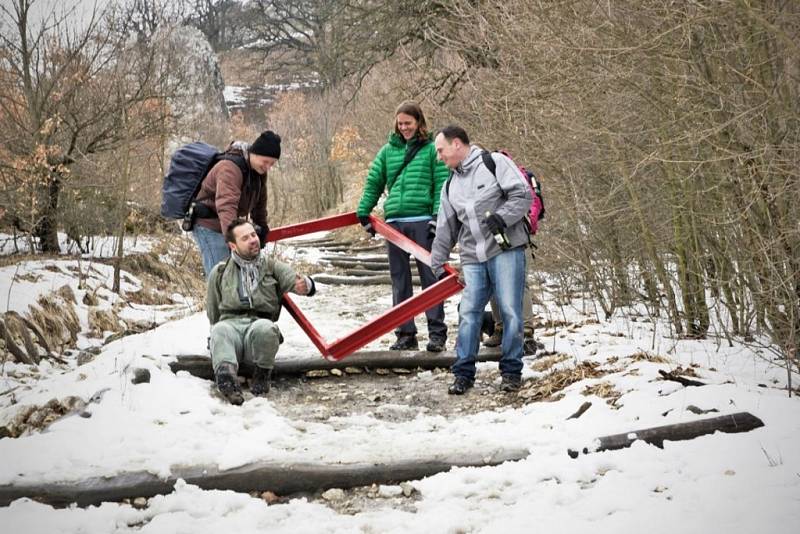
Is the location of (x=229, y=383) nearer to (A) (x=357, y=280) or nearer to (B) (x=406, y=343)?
(B) (x=406, y=343)

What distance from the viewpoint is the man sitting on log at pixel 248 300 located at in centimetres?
532

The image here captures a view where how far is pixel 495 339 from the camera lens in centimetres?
641

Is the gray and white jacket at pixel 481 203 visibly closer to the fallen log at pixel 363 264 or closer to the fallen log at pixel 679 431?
the fallen log at pixel 679 431

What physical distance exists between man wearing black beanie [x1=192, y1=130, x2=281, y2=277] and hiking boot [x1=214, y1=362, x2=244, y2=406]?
3.55 ft

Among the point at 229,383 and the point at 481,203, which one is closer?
the point at 229,383

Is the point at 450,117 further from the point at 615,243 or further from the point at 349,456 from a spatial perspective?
the point at 349,456

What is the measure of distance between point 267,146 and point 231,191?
1.51ft

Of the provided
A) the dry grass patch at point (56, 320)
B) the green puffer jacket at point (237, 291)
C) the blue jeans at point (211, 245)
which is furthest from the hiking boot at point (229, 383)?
the dry grass patch at point (56, 320)

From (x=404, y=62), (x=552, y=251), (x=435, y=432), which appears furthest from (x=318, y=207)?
(x=435, y=432)

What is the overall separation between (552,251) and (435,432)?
15.0 ft

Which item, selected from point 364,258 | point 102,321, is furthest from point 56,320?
point 364,258

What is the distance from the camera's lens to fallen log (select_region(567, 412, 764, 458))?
358cm

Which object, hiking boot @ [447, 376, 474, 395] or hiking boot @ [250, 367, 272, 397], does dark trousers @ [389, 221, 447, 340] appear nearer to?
hiking boot @ [447, 376, 474, 395]

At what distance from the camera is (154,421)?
4.44 metres
